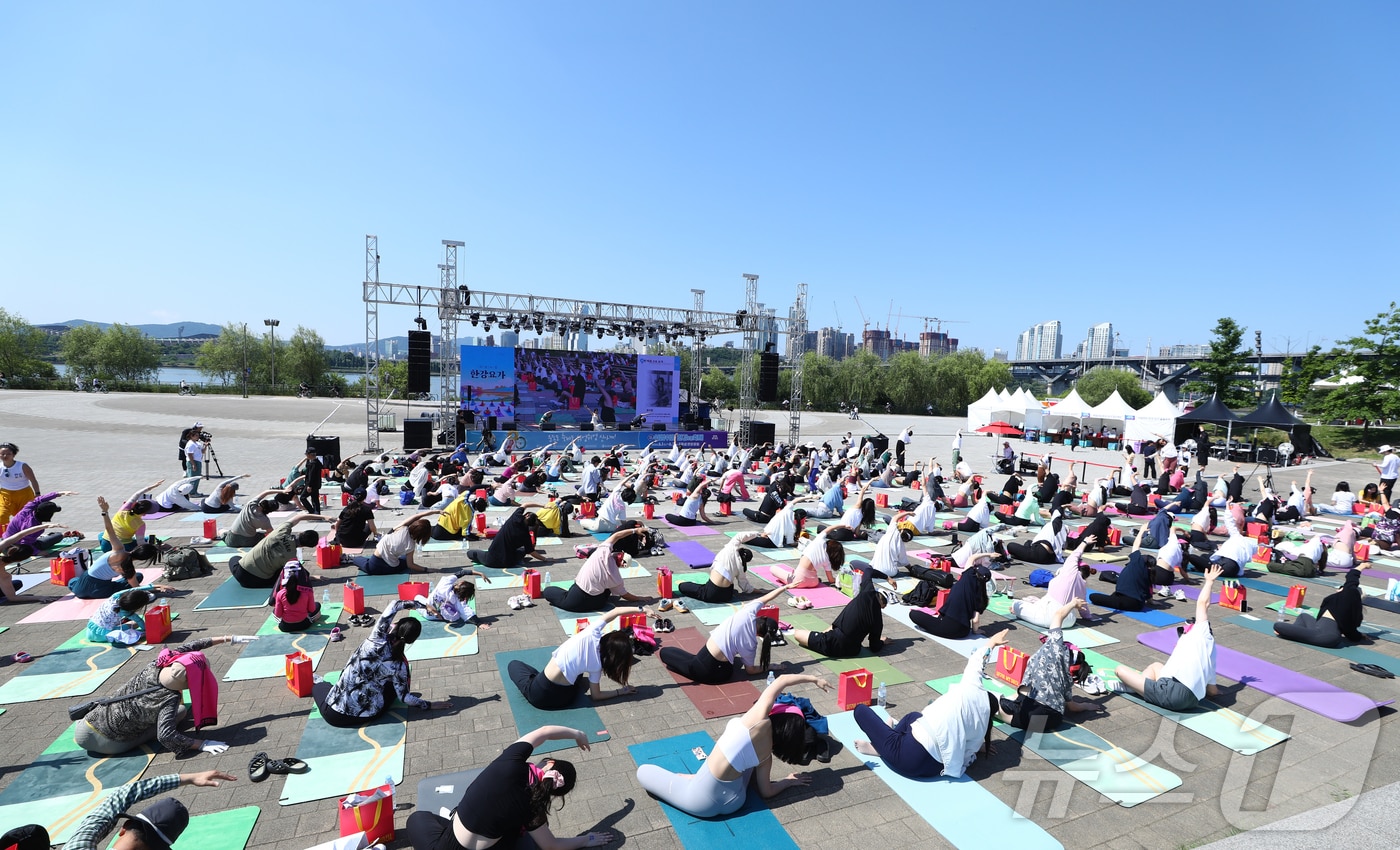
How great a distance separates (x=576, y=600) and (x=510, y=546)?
7.64 ft

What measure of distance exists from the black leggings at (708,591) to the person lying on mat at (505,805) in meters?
4.78

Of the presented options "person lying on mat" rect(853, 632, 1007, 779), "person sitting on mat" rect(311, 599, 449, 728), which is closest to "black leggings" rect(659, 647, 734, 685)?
"person lying on mat" rect(853, 632, 1007, 779)

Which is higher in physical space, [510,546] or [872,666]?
[510,546]

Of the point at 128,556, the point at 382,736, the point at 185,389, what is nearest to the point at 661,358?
the point at 128,556

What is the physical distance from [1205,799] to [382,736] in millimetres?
6078

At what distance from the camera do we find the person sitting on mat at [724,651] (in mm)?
5957

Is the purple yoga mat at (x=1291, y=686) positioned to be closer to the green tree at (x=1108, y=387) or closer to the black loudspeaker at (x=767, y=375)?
the black loudspeaker at (x=767, y=375)

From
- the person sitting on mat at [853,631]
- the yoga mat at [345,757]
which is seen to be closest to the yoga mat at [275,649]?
the yoga mat at [345,757]

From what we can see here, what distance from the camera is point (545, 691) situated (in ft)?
17.7

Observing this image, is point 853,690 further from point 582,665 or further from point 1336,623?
point 1336,623

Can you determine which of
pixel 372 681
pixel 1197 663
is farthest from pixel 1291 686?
pixel 372 681

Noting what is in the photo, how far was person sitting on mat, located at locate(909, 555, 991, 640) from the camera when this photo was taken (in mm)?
7246

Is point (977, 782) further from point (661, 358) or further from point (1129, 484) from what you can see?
point (661, 358)

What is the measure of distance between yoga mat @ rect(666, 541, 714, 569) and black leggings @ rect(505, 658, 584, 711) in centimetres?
472
